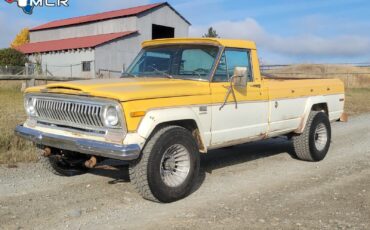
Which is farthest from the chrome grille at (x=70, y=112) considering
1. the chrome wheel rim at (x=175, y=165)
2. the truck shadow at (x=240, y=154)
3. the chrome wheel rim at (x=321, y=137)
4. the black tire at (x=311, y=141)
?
the chrome wheel rim at (x=321, y=137)

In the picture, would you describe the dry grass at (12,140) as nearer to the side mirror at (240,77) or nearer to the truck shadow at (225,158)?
the truck shadow at (225,158)

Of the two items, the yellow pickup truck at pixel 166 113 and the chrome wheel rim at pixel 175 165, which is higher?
the yellow pickup truck at pixel 166 113

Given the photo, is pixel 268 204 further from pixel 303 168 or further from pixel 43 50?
pixel 43 50

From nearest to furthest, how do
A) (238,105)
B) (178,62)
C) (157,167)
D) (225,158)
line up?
(157,167) < (238,105) < (178,62) < (225,158)

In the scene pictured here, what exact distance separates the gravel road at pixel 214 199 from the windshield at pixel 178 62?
4.90ft

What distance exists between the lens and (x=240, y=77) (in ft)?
21.1

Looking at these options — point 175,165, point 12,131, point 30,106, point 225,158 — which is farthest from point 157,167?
point 12,131

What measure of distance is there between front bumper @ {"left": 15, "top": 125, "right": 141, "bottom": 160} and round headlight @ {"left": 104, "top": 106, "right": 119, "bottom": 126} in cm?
23

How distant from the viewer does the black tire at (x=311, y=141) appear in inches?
320

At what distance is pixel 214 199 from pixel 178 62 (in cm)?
207

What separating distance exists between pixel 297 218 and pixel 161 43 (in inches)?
132

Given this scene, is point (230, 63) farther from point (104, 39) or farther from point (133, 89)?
point (104, 39)

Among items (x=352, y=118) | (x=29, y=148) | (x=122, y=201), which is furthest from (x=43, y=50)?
(x=122, y=201)

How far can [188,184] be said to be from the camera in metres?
5.83
